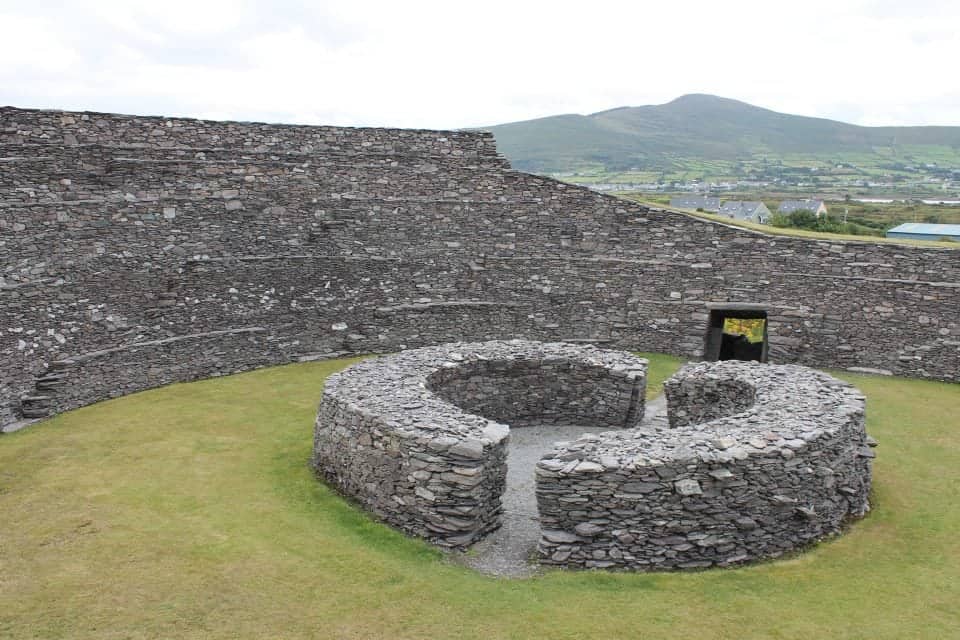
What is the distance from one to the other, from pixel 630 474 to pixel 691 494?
3.04 ft

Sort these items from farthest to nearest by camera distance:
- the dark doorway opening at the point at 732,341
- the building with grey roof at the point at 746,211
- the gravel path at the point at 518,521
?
the building with grey roof at the point at 746,211
the dark doorway opening at the point at 732,341
the gravel path at the point at 518,521

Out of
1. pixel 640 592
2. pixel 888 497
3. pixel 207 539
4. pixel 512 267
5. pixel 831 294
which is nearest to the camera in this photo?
pixel 640 592

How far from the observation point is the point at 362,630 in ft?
29.9

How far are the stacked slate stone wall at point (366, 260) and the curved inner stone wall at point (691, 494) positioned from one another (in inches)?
459

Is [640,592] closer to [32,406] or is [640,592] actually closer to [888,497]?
[888,497]

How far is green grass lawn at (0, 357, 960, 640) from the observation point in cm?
918

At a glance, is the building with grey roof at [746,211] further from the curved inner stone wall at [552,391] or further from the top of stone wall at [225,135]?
the curved inner stone wall at [552,391]

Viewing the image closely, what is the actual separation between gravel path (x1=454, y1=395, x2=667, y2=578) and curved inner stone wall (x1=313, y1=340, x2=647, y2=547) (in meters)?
0.29

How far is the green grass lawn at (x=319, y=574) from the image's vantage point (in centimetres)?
918

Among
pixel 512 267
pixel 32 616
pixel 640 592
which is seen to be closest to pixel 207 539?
pixel 32 616

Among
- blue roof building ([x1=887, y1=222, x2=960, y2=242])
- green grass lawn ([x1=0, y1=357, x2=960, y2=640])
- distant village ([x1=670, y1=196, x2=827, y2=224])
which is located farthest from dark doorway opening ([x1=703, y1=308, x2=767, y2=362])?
distant village ([x1=670, y1=196, x2=827, y2=224])

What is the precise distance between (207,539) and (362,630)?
3.41 meters

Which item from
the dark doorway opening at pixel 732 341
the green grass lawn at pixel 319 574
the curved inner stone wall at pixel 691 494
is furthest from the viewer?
the dark doorway opening at pixel 732 341

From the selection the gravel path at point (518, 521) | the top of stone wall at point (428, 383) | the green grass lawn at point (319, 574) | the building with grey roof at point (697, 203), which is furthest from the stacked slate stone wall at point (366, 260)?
the building with grey roof at point (697, 203)
